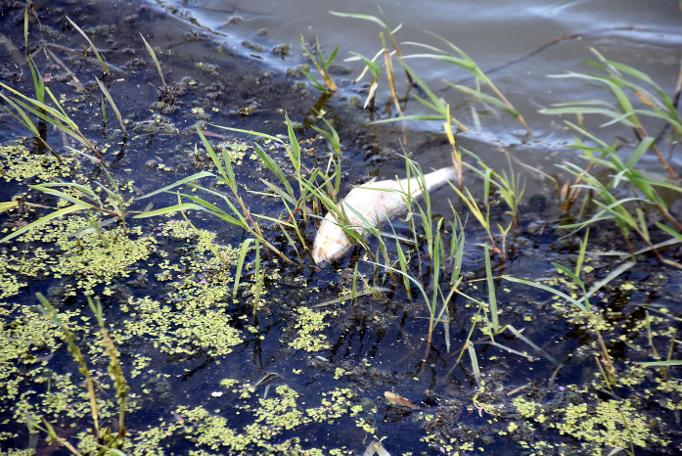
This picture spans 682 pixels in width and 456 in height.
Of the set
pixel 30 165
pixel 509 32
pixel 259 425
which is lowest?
pixel 259 425

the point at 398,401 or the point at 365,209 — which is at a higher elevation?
the point at 365,209

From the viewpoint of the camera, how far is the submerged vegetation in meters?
1.71

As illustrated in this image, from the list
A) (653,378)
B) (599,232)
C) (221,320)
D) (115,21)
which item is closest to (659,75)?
(599,232)

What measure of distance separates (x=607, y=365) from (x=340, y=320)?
0.73m

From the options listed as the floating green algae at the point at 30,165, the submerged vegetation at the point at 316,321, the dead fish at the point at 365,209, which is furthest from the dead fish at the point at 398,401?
the floating green algae at the point at 30,165

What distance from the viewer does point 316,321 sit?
2014mm

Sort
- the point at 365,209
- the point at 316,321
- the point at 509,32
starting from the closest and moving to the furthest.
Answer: the point at 316,321, the point at 365,209, the point at 509,32

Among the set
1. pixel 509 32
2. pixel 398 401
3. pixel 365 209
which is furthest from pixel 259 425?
pixel 509 32

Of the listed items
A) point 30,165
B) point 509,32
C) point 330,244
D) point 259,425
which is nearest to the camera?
point 259,425

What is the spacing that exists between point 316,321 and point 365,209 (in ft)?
1.69

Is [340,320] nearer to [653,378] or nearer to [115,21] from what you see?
[653,378]

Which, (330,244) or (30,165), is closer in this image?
(330,244)

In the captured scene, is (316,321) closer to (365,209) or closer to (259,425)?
(259,425)

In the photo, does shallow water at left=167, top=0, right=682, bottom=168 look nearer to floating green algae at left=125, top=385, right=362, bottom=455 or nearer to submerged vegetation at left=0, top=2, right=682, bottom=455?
submerged vegetation at left=0, top=2, right=682, bottom=455
